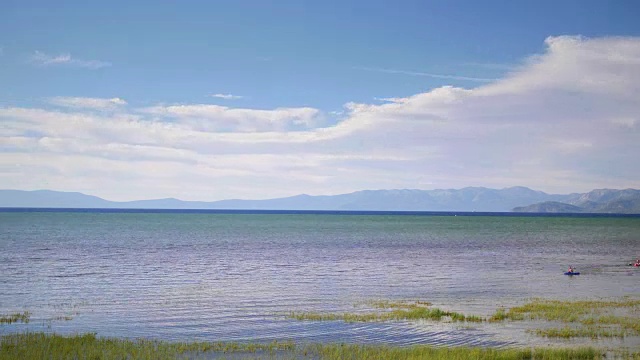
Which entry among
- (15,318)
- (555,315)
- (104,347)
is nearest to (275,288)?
(15,318)

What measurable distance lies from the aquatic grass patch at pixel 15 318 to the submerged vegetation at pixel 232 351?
5012 millimetres

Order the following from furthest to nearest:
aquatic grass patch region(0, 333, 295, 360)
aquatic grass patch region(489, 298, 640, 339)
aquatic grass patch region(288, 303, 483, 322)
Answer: aquatic grass patch region(288, 303, 483, 322) → aquatic grass patch region(489, 298, 640, 339) → aquatic grass patch region(0, 333, 295, 360)

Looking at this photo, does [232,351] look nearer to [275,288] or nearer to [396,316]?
[396,316]

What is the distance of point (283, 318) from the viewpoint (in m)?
32.3

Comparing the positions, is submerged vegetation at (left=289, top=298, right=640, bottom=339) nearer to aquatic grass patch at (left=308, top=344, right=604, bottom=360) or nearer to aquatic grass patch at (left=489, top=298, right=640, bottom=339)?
aquatic grass patch at (left=489, top=298, right=640, bottom=339)

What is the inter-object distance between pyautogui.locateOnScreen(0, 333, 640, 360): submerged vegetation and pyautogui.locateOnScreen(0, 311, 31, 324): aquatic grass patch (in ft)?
16.4

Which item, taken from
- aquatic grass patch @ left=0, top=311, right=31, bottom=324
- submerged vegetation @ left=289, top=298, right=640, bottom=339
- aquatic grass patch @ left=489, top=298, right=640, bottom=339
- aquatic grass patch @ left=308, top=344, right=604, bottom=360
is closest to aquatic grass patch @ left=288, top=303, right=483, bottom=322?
submerged vegetation @ left=289, top=298, right=640, bottom=339

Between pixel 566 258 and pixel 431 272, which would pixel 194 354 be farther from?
pixel 566 258

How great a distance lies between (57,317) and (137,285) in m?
13.9

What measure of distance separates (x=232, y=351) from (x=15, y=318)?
45.5 feet

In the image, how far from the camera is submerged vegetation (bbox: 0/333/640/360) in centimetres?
2288

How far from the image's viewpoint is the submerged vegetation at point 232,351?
22.9 meters

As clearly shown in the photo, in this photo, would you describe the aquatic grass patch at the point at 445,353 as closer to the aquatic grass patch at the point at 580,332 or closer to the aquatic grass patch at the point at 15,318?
the aquatic grass patch at the point at 580,332

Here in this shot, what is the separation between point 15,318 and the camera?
101ft
